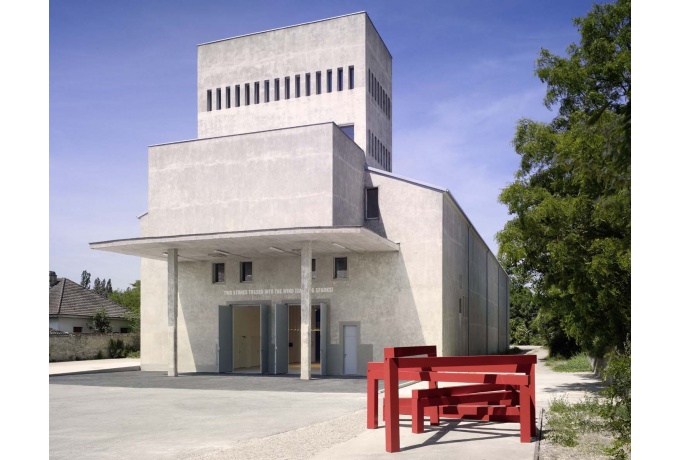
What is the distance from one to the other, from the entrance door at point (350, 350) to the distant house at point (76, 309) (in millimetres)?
26330

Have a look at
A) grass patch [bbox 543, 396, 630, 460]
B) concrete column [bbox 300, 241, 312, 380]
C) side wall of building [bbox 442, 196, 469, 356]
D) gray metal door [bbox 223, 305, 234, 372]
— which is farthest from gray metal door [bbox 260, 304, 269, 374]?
grass patch [bbox 543, 396, 630, 460]

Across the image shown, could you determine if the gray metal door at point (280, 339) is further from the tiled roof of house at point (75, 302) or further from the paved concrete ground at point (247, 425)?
the tiled roof of house at point (75, 302)

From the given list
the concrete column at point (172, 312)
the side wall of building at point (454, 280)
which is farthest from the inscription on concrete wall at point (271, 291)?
the side wall of building at point (454, 280)

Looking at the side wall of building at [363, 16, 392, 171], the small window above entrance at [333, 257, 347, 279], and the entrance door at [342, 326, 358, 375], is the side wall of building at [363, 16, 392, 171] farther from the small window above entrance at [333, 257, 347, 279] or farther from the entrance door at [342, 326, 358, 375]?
the entrance door at [342, 326, 358, 375]

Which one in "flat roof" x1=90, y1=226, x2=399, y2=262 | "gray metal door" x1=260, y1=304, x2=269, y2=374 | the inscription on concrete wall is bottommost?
"gray metal door" x1=260, y1=304, x2=269, y2=374

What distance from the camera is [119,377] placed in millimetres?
26484

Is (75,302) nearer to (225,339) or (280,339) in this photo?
(225,339)

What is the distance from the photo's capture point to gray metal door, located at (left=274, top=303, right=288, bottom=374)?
90.3ft

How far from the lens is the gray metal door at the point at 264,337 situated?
28.1m

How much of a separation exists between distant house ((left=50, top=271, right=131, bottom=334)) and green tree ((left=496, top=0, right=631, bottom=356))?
3672 centimetres

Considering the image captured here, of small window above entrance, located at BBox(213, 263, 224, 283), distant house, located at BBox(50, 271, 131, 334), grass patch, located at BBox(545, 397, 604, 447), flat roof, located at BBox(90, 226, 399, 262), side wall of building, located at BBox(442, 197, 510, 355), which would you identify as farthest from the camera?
distant house, located at BBox(50, 271, 131, 334)
